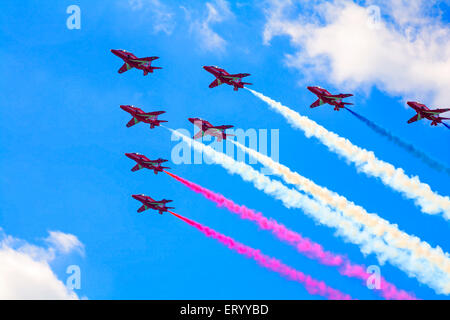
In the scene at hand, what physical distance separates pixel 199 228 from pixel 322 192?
2479cm

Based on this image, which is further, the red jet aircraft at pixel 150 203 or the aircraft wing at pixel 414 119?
the red jet aircraft at pixel 150 203

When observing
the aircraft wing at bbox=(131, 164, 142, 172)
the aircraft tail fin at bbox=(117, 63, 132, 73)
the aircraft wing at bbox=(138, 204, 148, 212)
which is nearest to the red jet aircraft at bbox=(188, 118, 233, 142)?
the aircraft wing at bbox=(131, 164, 142, 172)

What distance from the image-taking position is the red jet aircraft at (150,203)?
144000mm

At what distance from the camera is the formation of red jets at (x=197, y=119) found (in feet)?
436

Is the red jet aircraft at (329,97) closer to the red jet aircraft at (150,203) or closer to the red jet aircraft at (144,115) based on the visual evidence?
the red jet aircraft at (144,115)

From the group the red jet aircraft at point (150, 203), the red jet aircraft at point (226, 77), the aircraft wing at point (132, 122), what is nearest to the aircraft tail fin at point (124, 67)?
the aircraft wing at point (132, 122)

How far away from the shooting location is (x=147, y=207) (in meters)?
147

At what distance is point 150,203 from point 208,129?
68.3 feet

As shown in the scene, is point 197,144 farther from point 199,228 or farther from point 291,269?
point 291,269

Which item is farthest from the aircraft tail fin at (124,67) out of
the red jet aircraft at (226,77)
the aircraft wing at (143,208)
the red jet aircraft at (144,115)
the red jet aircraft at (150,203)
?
the aircraft wing at (143,208)

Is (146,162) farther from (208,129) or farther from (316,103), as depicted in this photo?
(316,103)

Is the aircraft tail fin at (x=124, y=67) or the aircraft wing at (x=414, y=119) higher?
the aircraft tail fin at (x=124, y=67)
